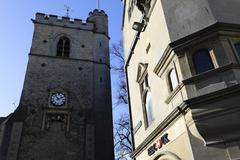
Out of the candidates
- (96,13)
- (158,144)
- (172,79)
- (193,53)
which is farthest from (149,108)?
(96,13)

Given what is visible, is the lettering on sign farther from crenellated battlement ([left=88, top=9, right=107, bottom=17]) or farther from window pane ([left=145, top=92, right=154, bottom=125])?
crenellated battlement ([left=88, top=9, right=107, bottom=17])

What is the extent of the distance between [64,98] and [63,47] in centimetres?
644

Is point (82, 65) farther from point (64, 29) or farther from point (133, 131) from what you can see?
point (133, 131)

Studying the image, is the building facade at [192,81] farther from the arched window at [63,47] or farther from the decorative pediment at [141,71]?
the arched window at [63,47]

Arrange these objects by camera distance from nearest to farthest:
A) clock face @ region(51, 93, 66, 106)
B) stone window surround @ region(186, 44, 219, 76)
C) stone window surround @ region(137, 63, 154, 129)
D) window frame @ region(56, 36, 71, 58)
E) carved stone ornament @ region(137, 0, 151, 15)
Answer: stone window surround @ region(186, 44, 219, 76), stone window surround @ region(137, 63, 154, 129), carved stone ornament @ region(137, 0, 151, 15), clock face @ region(51, 93, 66, 106), window frame @ region(56, 36, 71, 58)

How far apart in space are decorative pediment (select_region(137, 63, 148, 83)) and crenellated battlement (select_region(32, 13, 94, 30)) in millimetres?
18699

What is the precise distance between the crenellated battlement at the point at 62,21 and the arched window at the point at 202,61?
23.1m

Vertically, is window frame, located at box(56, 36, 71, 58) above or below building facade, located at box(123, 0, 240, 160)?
above

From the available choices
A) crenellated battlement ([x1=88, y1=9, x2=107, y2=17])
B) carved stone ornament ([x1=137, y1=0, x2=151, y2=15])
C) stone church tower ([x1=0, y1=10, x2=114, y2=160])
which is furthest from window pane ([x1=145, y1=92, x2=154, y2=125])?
crenellated battlement ([x1=88, y1=9, x2=107, y2=17])

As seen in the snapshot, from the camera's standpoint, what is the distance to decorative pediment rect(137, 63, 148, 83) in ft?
38.4

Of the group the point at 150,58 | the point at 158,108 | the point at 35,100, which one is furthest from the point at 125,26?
the point at 35,100

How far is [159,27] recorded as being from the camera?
10.1 m

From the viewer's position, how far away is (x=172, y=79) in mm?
8844

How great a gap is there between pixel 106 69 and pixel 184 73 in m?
20.2
